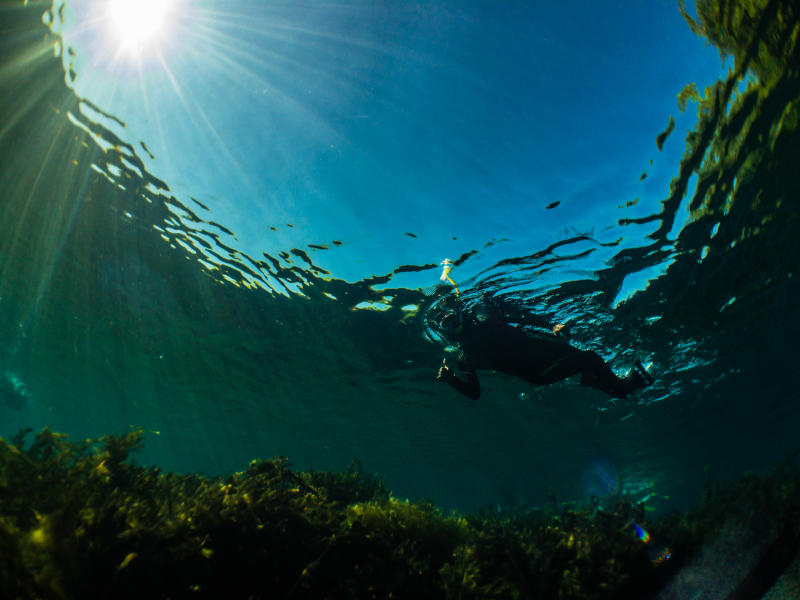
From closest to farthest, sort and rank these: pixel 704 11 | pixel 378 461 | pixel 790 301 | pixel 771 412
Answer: pixel 704 11, pixel 790 301, pixel 771 412, pixel 378 461

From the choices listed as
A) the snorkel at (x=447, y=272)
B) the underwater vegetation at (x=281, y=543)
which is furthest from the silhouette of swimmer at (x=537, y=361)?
the snorkel at (x=447, y=272)

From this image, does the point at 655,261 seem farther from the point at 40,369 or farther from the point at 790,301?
the point at 40,369

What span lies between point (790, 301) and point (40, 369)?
46529 millimetres

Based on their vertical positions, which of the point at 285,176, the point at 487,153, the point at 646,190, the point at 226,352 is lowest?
the point at 646,190

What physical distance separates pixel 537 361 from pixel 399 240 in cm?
477

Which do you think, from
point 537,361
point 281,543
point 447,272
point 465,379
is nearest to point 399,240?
point 447,272

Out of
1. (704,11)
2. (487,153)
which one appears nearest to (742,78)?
(704,11)

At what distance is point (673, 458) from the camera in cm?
3138

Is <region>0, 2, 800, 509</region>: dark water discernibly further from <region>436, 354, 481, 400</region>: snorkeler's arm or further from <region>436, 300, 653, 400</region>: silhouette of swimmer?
<region>436, 354, 481, 400</region>: snorkeler's arm

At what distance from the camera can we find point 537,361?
20.6 feet

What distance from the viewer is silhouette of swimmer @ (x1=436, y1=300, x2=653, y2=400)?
6.19m

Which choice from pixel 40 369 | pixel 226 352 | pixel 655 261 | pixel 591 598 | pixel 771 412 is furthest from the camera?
pixel 40 369

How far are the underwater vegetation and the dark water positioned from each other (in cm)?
664

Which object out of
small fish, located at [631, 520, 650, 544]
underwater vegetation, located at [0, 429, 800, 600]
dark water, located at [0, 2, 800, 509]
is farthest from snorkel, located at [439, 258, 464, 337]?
small fish, located at [631, 520, 650, 544]
